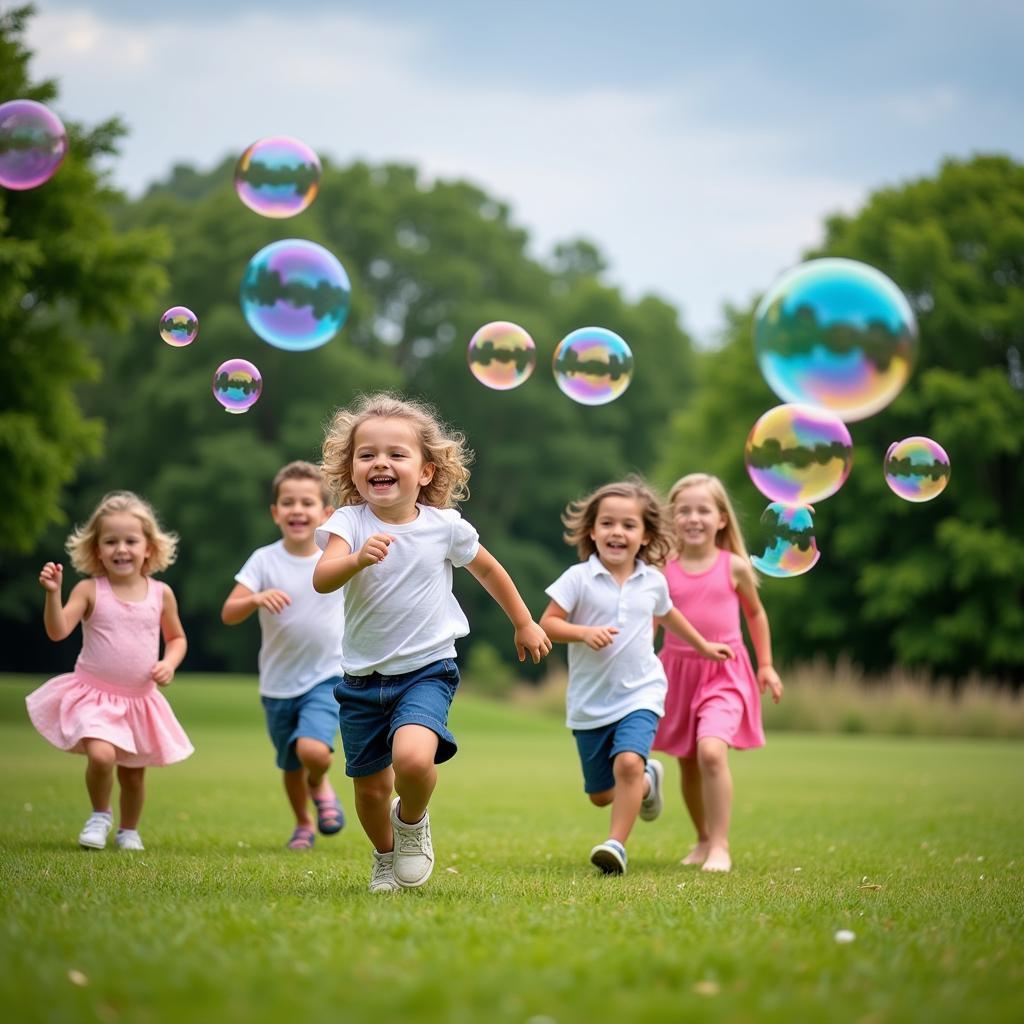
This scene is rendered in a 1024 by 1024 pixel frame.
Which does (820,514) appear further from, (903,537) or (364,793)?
(364,793)

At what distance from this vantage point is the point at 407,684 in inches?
230

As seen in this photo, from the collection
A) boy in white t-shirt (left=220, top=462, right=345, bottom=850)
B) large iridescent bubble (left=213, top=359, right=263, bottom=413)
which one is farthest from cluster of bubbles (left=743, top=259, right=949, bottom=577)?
large iridescent bubble (left=213, top=359, right=263, bottom=413)

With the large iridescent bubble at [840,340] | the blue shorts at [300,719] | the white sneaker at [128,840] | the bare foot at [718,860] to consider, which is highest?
the large iridescent bubble at [840,340]

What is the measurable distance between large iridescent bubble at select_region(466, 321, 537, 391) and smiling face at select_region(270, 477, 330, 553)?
160 cm

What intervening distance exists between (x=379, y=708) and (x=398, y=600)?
448 mm

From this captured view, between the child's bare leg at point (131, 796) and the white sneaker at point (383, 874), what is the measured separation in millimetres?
2295

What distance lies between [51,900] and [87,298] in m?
21.4

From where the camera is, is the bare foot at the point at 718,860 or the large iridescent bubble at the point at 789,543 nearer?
the bare foot at the point at 718,860

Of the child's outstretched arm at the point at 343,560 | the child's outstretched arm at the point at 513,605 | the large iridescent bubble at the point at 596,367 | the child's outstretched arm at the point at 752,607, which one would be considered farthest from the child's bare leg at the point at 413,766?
the large iridescent bubble at the point at 596,367

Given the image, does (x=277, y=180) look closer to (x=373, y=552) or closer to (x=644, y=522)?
(x=644, y=522)

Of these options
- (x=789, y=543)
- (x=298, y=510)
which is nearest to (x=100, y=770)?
(x=298, y=510)

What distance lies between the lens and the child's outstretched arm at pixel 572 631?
22.5 ft

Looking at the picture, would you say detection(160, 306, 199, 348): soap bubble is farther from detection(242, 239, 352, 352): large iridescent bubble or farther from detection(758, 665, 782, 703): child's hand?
detection(758, 665, 782, 703): child's hand

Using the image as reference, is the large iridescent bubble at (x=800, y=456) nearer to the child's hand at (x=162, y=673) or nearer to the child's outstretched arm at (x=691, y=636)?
the child's outstretched arm at (x=691, y=636)
